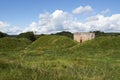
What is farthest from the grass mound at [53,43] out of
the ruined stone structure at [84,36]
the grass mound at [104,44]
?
the grass mound at [104,44]

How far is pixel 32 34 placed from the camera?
335 feet

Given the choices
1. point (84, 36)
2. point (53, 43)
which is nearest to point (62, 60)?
point (53, 43)

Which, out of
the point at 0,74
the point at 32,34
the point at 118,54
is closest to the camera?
the point at 0,74

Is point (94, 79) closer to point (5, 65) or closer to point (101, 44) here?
point (5, 65)

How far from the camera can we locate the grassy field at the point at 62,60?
9375mm

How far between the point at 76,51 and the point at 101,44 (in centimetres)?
615

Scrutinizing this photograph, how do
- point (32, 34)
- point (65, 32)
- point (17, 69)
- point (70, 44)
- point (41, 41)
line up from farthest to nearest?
point (65, 32) < point (32, 34) < point (41, 41) < point (70, 44) < point (17, 69)

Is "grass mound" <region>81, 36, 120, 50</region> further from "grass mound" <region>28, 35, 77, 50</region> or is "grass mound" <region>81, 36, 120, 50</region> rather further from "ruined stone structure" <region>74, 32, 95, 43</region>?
"ruined stone structure" <region>74, 32, 95, 43</region>

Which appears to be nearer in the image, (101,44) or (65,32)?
(101,44)

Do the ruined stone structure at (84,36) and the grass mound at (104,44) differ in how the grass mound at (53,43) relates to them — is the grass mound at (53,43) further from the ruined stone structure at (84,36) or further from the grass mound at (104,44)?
the grass mound at (104,44)

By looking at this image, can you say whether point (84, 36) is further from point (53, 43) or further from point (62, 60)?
point (62, 60)

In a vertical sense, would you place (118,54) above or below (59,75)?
below

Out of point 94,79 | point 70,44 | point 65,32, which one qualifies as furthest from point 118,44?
point 65,32

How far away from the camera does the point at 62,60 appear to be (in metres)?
28.3
